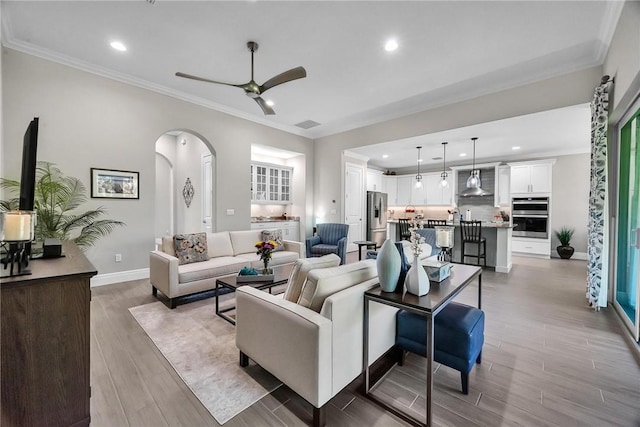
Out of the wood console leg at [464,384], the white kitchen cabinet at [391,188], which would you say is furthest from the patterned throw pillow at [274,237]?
the white kitchen cabinet at [391,188]

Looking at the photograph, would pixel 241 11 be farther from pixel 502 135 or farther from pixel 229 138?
pixel 502 135

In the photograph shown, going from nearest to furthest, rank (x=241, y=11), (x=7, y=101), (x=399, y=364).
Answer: (x=399, y=364), (x=241, y=11), (x=7, y=101)

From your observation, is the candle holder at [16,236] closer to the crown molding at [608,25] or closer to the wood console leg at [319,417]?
the wood console leg at [319,417]

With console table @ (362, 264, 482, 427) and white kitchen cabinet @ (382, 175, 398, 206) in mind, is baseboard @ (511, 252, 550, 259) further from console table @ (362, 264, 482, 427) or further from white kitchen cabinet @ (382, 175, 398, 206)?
console table @ (362, 264, 482, 427)

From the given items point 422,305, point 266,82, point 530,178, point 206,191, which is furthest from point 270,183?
point 530,178

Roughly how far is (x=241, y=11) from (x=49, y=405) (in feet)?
11.2

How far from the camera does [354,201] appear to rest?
279 inches

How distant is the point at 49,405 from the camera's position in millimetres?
1294

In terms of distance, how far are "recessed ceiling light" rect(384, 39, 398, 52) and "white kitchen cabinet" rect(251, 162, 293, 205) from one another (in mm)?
4317

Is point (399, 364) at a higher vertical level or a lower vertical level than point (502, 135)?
lower

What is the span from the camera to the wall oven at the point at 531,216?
22.5 feet

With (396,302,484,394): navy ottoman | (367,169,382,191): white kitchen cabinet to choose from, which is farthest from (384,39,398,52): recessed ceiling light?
(367,169,382,191): white kitchen cabinet

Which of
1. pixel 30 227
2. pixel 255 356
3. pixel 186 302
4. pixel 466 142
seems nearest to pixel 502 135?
pixel 466 142

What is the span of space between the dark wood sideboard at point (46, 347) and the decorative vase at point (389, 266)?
164 centimetres
